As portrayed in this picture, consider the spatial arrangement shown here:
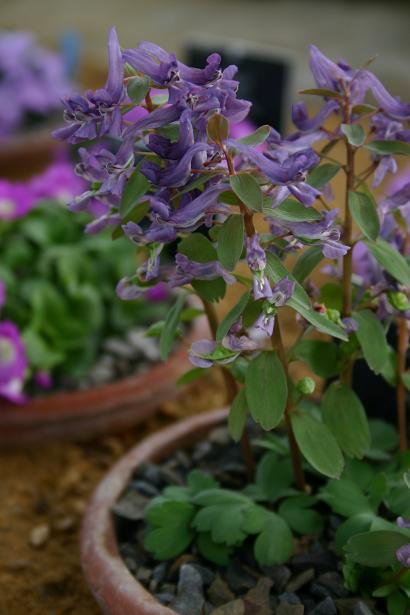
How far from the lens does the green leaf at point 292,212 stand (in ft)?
3.38

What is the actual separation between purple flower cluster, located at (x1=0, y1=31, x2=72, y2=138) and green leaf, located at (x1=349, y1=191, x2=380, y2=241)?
196 cm

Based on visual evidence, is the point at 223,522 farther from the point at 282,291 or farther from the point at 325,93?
the point at 325,93

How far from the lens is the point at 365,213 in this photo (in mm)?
1119

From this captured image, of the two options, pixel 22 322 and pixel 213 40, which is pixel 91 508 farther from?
pixel 213 40

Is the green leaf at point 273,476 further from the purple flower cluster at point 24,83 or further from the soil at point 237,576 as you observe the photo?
the purple flower cluster at point 24,83

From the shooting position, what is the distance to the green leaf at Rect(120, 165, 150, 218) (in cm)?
104

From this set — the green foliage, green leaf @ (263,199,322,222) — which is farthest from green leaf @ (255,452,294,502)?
the green foliage

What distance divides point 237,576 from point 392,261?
0.45m

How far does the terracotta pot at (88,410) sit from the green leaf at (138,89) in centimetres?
89

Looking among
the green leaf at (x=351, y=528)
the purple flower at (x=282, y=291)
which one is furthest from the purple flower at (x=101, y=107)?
the green leaf at (x=351, y=528)

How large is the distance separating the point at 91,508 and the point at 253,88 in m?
1.66

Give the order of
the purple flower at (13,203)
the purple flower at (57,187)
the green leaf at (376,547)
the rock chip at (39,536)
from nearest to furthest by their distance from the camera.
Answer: the green leaf at (376,547)
the rock chip at (39,536)
the purple flower at (13,203)
the purple flower at (57,187)

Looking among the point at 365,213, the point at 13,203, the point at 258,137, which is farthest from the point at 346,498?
the point at 13,203

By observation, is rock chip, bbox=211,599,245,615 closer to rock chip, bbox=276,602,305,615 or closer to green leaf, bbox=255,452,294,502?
rock chip, bbox=276,602,305,615
